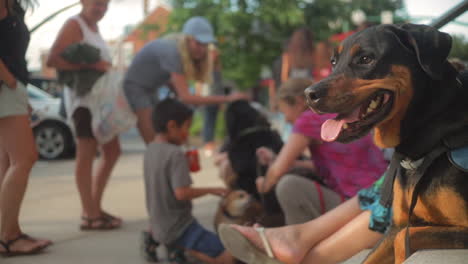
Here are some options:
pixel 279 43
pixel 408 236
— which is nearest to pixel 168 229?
pixel 408 236

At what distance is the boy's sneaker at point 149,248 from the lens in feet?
12.3

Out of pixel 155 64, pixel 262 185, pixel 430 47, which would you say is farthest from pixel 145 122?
pixel 430 47

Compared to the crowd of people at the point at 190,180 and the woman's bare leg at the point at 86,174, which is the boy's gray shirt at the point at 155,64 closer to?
the crowd of people at the point at 190,180

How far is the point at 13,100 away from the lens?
3.50 m

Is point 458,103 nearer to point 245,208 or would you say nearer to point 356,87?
point 356,87

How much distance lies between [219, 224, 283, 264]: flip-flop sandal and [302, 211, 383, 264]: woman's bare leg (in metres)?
0.18

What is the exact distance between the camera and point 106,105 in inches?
178

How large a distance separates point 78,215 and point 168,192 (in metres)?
1.91

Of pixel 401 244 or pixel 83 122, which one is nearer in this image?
pixel 401 244

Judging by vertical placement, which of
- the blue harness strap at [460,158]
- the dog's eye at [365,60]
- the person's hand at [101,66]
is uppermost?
the dog's eye at [365,60]

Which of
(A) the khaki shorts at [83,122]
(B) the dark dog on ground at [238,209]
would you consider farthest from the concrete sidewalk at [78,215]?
(A) the khaki shorts at [83,122]

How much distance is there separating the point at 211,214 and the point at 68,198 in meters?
1.85

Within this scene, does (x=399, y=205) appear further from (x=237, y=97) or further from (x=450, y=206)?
(x=237, y=97)

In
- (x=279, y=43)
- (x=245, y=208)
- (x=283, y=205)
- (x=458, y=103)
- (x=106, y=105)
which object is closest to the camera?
(x=458, y=103)
